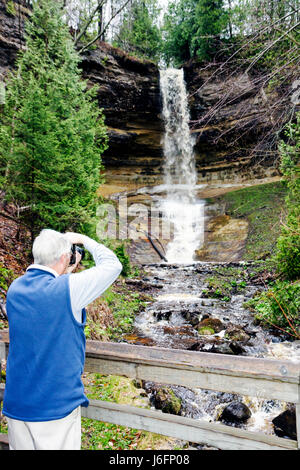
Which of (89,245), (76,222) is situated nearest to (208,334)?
(76,222)

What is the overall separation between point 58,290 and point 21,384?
0.62 metres

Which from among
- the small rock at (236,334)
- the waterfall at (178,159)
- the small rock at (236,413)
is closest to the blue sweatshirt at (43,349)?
the small rock at (236,413)

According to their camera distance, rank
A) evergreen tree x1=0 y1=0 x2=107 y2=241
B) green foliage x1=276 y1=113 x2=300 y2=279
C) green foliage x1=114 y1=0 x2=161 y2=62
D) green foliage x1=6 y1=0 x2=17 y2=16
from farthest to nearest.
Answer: green foliage x1=114 y1=0 x2=161 y2=62
green foliage x1=6 y1=0 x2=17 y2=16
green foliage x1=276 y1=113 x2=300 y2=279
evergreen tree x1=0 y1=0 x2=107 y2=241

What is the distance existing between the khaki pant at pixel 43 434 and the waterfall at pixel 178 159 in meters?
23.0

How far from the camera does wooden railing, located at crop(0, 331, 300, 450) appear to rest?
1.92 m

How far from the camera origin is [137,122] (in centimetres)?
2736

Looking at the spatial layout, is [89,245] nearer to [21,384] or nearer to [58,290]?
[58,290]

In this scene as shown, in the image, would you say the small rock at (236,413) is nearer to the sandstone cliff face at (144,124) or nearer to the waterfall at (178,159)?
the waterfall at (178,159)

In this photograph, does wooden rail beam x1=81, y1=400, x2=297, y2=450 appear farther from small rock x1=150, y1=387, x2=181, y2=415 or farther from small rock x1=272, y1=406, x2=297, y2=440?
small rock x1=272, y1=406, x2=297, y2=440

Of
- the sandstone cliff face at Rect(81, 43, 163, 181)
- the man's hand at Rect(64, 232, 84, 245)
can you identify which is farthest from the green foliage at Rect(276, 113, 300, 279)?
the sandstone cliff face at Rect(81, 43, 163, 181)

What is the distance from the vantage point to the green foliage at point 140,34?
32.6 metres

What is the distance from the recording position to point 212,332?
25.1 feet

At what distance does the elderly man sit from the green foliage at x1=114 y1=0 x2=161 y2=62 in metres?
36.3

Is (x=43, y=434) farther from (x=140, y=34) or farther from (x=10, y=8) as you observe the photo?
(x=140, y=34)
